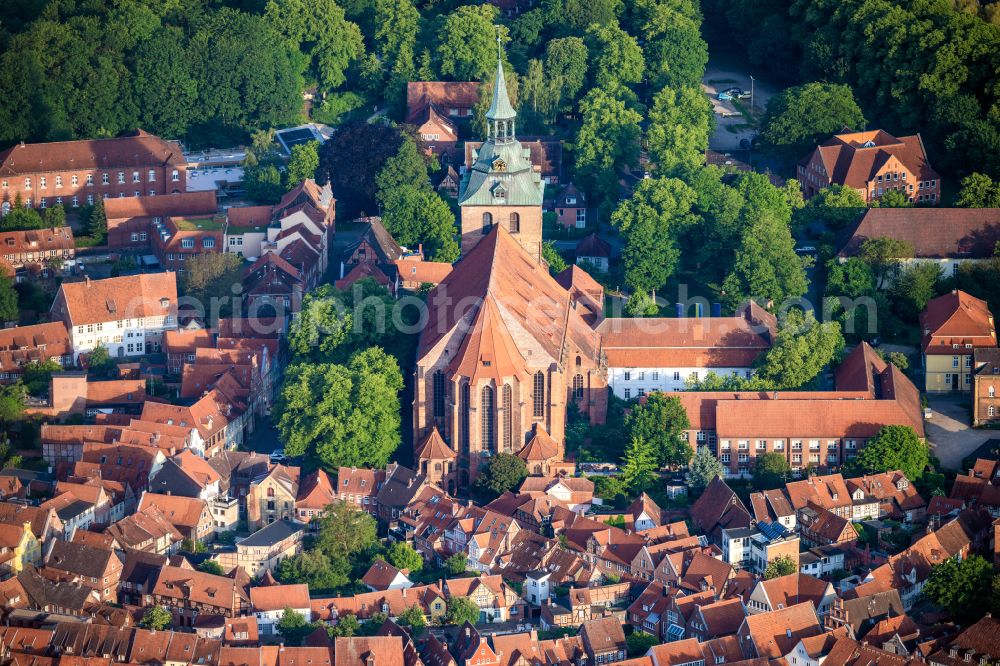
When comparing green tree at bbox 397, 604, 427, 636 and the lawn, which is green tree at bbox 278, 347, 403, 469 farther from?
the lawn

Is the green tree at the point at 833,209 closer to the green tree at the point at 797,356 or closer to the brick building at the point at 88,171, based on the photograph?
the green tree at the point at 797,356

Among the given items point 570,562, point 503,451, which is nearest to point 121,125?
point 503,451

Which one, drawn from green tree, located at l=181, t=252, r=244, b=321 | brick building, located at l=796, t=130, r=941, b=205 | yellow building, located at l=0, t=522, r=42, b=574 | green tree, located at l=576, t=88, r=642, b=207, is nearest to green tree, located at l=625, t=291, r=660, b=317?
green tree, located at l=576, t=88, r=642, b=207

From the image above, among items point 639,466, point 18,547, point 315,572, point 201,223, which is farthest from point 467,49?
point 18,547

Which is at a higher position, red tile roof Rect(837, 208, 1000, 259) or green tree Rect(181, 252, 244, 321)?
red tile roof Rect(837, 208, 1000, 259)

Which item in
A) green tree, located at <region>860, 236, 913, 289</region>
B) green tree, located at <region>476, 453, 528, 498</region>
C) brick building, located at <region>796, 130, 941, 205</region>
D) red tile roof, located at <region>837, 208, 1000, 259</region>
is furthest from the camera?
brick building, located at <region>796, 130, 941, 205</region>

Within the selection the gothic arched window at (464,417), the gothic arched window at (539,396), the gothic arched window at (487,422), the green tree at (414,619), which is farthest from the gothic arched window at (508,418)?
the green tree at (414,619)
